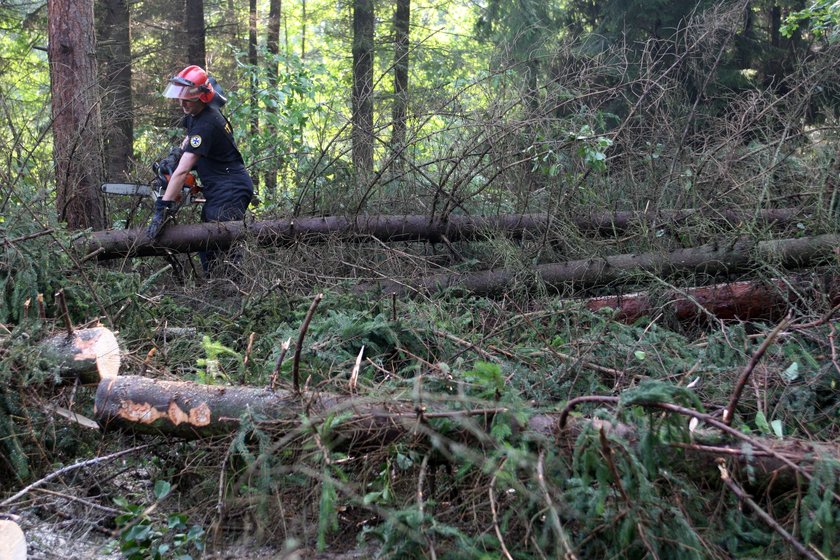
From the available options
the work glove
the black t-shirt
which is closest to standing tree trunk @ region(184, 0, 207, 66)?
the black t-shirt

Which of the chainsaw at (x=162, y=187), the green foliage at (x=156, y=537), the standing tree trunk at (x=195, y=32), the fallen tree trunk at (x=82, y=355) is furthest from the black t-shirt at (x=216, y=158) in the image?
the standing tree trunk at (x=195, y=32)

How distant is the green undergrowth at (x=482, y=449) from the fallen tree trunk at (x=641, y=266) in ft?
4.46

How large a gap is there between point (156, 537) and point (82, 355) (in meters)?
1.11

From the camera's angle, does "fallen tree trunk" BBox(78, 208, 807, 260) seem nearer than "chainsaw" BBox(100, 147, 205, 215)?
Yes

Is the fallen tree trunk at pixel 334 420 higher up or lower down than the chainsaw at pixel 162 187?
lower down

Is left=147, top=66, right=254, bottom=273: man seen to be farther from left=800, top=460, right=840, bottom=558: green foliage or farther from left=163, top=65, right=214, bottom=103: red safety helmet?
left=800, top=460, right=840, bottom=558: green foliage

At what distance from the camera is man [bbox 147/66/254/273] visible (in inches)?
259

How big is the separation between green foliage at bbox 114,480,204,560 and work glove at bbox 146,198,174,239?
385 cm

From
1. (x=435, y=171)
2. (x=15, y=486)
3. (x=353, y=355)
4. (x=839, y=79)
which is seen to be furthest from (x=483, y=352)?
(x=839, y=79)

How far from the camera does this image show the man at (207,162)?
6.59 meters

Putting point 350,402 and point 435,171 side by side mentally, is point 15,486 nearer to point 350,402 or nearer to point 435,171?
point 350,402

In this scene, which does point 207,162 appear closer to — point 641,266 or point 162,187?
point 162,187

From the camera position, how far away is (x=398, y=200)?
691 cm

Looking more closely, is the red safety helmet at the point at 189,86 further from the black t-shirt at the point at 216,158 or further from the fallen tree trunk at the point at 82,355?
the fallen tree trunk at the point at 82,355
